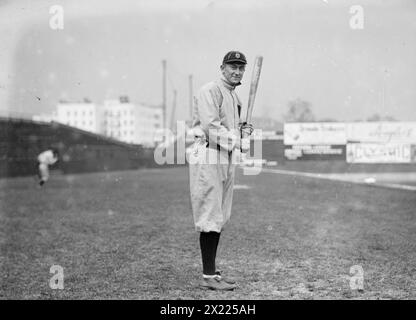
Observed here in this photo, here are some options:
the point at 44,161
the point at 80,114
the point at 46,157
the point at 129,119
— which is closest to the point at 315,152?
the point at 46,157

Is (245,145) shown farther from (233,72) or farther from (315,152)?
(315,152)

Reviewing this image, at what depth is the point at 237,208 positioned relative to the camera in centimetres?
1223

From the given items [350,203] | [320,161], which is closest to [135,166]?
[320,161]

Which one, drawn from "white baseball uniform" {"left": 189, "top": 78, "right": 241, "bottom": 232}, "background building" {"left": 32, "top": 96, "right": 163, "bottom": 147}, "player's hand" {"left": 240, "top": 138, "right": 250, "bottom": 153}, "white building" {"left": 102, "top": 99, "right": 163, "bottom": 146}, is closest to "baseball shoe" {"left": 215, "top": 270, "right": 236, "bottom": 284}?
"white baseball uniform" {"left": 189, "top": 78, "right": 241, "bottom": 232}

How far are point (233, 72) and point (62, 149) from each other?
3044cm

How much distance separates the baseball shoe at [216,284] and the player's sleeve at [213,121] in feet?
3.80

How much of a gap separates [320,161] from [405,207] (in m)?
34.8

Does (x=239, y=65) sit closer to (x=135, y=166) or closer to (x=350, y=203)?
(x=350, y=203)

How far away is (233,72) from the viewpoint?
438cm

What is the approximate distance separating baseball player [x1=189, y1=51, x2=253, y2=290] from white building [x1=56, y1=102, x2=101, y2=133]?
11418 centimetres

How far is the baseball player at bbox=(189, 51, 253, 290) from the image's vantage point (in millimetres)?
4352

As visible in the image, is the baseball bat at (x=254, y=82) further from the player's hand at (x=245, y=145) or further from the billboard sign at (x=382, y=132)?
the billboard sign at (x=382, y=132)

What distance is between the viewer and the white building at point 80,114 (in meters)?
117

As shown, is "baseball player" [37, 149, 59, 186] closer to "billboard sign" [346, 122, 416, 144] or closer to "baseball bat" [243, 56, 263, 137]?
"baseball bat" [243, 56, 263, 137]
